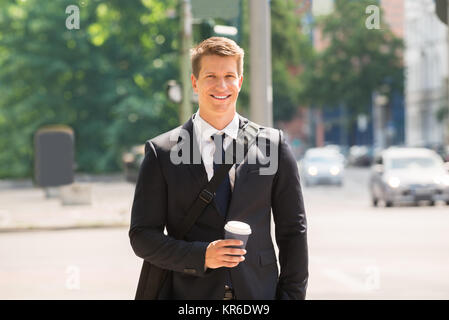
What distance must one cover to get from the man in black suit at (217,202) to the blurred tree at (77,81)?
44.9 metres

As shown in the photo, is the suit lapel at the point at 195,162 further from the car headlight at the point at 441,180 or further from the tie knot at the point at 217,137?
the car headlight at the point at 441,180

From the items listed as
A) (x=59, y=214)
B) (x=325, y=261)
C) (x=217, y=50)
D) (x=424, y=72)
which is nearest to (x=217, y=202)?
(x=217, y=50)

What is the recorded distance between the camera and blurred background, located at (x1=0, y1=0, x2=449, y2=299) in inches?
473

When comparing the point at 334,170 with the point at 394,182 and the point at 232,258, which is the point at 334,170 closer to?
the point at 394,182

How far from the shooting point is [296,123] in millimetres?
115812

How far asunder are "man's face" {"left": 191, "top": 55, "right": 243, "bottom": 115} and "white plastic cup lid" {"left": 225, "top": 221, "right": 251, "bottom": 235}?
1.43 ft

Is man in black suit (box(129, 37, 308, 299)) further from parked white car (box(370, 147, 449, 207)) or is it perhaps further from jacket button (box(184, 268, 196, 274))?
parked white car (box(370, 147, 449, 207))

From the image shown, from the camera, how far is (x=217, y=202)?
3398mm

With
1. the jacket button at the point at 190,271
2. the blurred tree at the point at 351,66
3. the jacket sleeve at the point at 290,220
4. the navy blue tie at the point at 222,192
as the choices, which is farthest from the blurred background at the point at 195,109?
the jacket button at the point at 190,271

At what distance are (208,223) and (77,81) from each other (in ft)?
159

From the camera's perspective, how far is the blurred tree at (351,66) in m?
68.6

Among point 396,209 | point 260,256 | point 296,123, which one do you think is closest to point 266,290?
point 260,256

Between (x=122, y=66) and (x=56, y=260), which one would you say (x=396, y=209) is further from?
(x=122, y=66)

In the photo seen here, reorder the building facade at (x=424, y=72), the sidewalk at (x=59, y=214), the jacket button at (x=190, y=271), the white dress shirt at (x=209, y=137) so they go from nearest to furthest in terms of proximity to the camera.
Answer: the jacket button at (x=190, y=271), the white dress shirt at (x=209, y=137), the sidewalk at (x=59, y=214), the building facade at (x=424, y=72)
